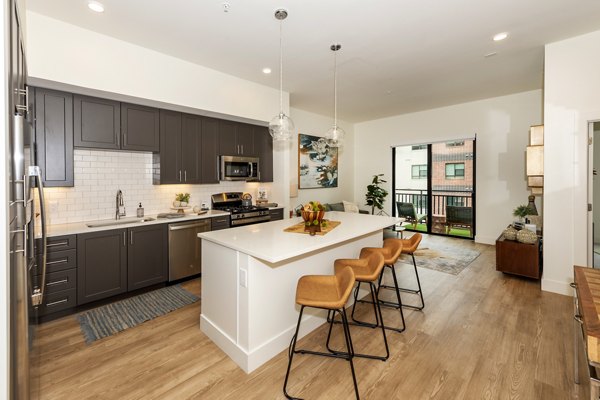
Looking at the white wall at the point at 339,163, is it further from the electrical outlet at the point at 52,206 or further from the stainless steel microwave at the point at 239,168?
the electrical outlet at the point at 52,206

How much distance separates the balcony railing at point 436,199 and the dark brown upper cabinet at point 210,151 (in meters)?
4.99

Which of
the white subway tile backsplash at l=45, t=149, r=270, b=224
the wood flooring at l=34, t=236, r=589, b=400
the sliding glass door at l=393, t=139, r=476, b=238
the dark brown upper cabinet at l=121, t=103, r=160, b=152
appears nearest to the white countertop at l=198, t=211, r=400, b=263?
the wood flooring at l=34, t=236, r=589, b=400

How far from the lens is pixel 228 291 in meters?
2.23

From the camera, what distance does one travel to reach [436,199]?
6.94 m

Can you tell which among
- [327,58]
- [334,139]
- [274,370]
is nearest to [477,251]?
[334,139]

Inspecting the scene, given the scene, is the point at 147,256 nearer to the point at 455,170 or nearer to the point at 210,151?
the point at 210,151

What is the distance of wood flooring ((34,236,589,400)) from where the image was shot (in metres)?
1.85

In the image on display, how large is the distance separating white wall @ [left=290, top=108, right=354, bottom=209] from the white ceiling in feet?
6.02

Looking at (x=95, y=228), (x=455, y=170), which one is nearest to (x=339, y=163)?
(x=455, y=170)

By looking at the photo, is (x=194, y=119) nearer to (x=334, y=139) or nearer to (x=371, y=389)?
(x=334, y=139)

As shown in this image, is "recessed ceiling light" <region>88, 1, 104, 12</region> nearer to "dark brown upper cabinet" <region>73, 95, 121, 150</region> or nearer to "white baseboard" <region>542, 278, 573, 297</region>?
"dark brown upper cabinet" <region>73, 95, 121, 150</region>

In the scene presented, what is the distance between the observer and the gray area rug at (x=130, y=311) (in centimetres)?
262

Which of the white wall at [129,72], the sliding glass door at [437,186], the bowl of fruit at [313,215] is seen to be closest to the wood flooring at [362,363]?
the bowl of fruit at [313,215]

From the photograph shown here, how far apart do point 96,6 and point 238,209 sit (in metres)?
2.96
